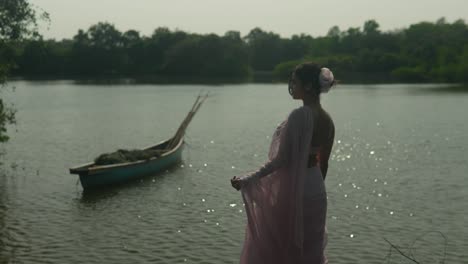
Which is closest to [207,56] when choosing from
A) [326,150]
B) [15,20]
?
[15,20]

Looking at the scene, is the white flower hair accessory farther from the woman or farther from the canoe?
the canoe

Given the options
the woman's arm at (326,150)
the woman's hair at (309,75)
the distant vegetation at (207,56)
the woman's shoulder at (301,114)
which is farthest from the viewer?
the distant vegetation at (207,56)

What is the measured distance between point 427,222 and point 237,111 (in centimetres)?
3510

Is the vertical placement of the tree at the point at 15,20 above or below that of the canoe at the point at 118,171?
above

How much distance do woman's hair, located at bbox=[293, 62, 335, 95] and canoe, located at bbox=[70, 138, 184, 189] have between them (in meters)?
12.6

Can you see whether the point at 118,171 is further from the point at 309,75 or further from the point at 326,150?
the point at 309,75

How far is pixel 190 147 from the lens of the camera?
26969 millimetres

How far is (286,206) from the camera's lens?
15.3 ft

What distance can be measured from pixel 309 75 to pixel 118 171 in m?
13.4

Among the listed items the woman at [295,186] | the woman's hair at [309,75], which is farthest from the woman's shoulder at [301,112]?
the woman's hair at [309,75]

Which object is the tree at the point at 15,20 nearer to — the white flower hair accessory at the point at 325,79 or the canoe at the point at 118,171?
the canoe at the point at 118,171

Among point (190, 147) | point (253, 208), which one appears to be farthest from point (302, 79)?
point (190, 147)

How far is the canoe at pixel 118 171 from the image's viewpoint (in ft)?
53.6

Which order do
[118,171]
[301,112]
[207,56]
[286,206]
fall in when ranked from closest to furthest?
[301,112], [286,206], [118,171], [207,56]
